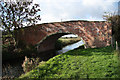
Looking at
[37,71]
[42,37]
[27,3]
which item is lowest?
[37,71]

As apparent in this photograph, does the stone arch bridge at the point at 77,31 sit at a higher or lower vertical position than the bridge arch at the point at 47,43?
higher

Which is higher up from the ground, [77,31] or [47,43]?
[77,31]

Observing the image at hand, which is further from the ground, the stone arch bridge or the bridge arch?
the stone arch bridge

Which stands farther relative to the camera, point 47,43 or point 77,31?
point 47,43

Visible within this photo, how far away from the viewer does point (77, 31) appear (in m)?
13.1

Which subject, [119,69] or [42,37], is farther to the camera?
[42,37]

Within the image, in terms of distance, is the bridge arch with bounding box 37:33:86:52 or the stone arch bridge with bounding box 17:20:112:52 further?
the bridge arch with bounding box 37:33:86:52

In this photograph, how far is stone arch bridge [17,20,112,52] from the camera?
40.3 ft

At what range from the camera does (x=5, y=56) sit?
1266 centimetres

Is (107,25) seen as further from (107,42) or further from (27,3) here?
(27,3)

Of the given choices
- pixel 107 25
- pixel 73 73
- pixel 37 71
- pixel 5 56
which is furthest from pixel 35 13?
pixel 73 73

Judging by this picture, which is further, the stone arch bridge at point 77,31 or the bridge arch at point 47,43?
the bridge arch at point 47,43

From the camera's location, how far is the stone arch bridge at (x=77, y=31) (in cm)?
1228

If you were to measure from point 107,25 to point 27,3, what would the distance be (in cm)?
942
